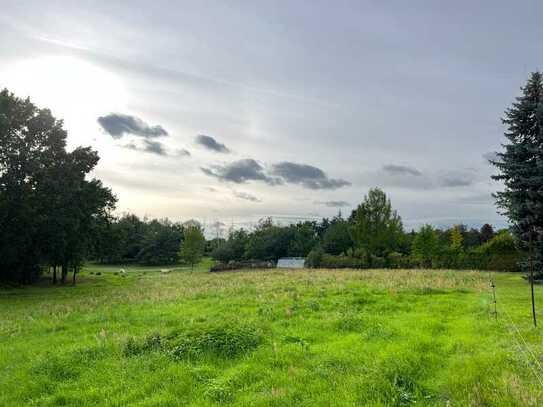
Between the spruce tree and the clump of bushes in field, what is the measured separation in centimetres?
2385

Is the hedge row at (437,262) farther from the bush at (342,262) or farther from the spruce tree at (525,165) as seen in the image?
the spruce tree at (525,165)

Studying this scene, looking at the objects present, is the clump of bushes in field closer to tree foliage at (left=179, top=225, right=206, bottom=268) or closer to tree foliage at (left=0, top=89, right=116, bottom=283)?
tree foliage at (left=0, top=89, right=116, bottom=283)

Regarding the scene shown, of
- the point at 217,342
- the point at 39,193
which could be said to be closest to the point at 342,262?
the point at 39,193

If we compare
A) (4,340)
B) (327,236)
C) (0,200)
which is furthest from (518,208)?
(327,236)

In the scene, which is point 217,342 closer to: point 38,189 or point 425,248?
point 38,189

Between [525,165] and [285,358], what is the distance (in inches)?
1025

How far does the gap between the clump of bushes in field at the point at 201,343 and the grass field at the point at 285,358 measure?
0.12 ft

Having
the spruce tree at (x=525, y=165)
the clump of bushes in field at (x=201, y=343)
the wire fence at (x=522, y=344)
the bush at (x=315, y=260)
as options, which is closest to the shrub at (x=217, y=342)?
the clump of bushes in field at (x=201, y=343)

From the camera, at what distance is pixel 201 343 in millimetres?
10367

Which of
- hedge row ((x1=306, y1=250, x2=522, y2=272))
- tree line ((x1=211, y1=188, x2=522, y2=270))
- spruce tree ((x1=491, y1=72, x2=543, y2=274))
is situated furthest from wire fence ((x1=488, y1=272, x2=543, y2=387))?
tree line ((x1=211, y1=188, x2=522, y2=270))

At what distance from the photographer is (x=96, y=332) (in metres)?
13.5

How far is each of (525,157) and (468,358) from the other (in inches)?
992

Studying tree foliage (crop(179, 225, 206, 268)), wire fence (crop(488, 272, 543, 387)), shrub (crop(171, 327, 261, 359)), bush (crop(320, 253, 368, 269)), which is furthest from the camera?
tree foliage (crop(179, 225, 206, 268))

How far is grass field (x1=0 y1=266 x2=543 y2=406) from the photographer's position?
713 centimetres
